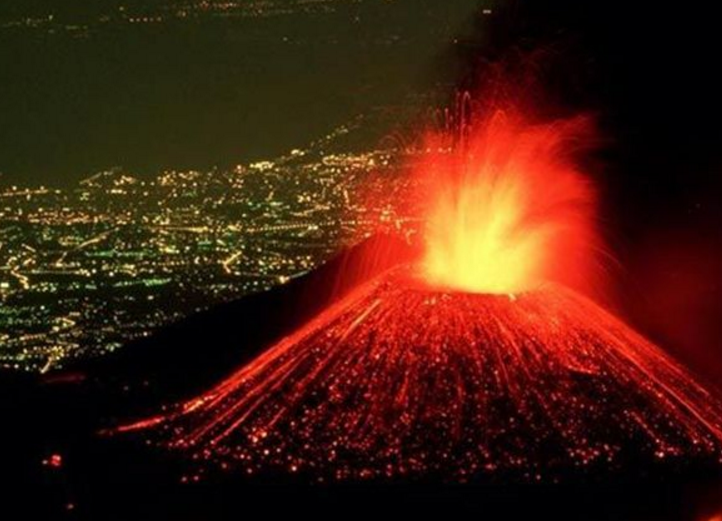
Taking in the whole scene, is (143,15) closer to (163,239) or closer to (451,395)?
(163,239)

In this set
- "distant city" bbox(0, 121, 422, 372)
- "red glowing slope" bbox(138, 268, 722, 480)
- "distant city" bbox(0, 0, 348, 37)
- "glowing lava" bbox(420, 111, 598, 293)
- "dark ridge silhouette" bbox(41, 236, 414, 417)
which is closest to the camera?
"red glowing slope" bbox(138, 268, 722, 480)

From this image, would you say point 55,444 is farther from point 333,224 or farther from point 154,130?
point 154,130

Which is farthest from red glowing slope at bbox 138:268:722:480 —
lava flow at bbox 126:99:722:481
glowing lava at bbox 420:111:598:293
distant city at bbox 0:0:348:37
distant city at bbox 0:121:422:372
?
distant city at bbox 0:0:348:37

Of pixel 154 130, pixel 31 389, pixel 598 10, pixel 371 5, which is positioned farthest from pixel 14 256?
pixel 31 389

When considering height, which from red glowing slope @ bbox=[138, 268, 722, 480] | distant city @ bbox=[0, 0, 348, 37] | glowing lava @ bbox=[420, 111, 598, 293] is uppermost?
distant city @ bbox=[0, 0, 348, 37]

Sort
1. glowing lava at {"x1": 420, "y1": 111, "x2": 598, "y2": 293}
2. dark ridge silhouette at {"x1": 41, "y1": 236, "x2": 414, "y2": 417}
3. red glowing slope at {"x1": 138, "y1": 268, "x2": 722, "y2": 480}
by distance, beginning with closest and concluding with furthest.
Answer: red glowing slope at {"x1": 138, "y1": 268, "x2": 722, "y2": 480}, dark ridge silhouette at {"x1": 41, "y1": 236, "x2": 414, "y2": 417}, glowing lava at {"x1": 420, "y1": 111, "x2": 598, "y2": 293}

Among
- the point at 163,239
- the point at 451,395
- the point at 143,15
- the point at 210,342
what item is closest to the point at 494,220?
the point at 210,342

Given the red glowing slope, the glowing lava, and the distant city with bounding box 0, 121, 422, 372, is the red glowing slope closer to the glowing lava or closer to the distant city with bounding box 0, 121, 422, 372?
the glowing lava

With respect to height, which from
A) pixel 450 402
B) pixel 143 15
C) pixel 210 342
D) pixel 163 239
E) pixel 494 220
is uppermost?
pixel 143 15
